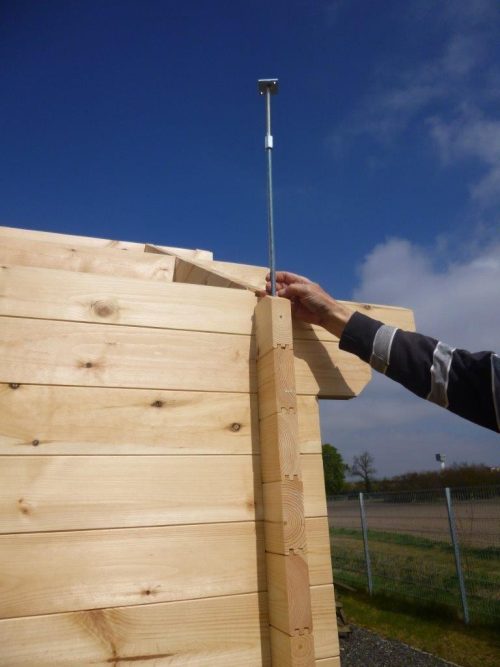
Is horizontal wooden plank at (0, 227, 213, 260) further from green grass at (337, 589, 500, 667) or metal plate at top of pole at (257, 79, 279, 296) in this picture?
green grass at (337, 589, 500, 667)

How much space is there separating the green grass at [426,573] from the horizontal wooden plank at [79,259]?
23.5 ft

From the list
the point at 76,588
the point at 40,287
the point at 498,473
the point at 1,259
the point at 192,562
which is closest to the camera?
the point at 76,588

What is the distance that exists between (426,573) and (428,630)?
1.11 m

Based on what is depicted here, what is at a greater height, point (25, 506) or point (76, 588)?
point (25, 506)

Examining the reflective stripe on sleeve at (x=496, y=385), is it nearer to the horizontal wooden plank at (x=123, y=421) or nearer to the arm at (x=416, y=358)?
the arm at (x=416, y=358)

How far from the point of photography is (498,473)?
493 inches

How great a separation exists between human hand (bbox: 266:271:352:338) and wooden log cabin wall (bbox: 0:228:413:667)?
0.52 feet

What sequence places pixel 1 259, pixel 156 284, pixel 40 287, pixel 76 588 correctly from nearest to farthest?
pixel 76 588 < pixel 40 287 < pixel 156 284 < pixel 1 259

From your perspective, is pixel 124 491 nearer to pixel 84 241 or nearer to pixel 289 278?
pixel 289 278

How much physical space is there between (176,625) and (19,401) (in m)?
0.71

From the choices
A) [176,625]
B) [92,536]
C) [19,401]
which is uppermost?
[19,401]

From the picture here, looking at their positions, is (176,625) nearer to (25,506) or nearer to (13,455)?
(25,506)

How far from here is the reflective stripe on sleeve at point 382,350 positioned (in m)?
1.58

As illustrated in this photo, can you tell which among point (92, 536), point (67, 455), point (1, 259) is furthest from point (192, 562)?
point (1, 259)
